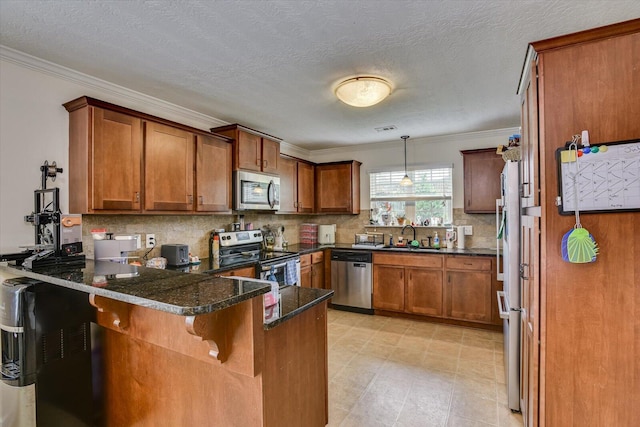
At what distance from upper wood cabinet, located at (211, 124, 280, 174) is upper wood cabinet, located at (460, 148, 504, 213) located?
2597 mm

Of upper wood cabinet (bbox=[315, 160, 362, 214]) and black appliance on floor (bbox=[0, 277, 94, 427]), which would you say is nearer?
black appliance on floor (bbox=[0, 277, 94, 427])

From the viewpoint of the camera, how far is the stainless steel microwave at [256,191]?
3.65 metres

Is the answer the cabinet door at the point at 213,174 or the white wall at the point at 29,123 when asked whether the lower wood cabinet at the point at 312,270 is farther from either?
the white wall at the point at 29,123

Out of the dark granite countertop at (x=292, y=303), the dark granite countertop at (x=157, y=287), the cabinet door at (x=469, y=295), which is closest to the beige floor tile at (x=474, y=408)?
the dark granite countertop at (x=292, y=303)

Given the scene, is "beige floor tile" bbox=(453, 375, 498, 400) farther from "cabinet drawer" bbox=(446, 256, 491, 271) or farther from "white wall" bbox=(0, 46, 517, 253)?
"white wall" bbox=(0, 46, 517, 253)

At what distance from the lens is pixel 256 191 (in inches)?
153

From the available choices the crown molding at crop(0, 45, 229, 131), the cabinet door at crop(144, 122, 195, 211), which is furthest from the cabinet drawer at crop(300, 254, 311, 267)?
the crown molding at crop(0, 45, 229, 131)

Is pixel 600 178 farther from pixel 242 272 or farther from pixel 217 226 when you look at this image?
pixel 217 226

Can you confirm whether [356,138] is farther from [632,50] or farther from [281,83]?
[632,50]

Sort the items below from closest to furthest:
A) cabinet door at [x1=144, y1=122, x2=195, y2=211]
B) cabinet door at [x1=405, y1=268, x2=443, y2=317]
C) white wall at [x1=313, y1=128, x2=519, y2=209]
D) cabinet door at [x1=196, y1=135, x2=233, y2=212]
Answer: cabinet door at [x1=144, y1=122, x2=195, y2=211]
cabinet door at [x1=196, y1=135, x2=233, y2=212]
cabinet door at [x1=405, y1=268, x2=443, y2=317]
white wall at [x1=313, y1=128, x2=519, y2=209]

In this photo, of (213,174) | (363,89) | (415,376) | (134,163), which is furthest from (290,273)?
(363,89)

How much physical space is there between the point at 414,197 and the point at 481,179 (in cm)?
101

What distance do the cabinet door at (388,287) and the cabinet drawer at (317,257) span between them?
0.81 meters

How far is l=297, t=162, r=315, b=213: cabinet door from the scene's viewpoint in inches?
195
